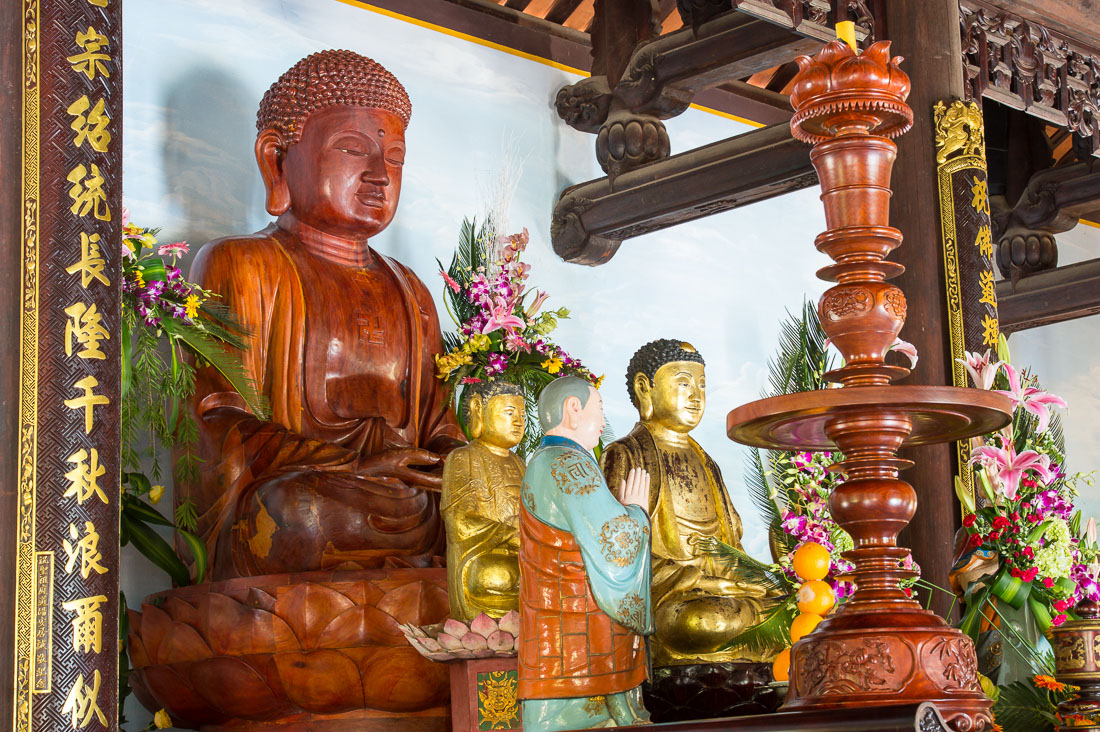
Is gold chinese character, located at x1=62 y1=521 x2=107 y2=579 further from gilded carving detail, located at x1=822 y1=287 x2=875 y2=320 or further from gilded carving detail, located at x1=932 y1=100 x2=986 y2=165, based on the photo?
gilded carving detail, located at x1=932 y1=100 x2=986 y2=165

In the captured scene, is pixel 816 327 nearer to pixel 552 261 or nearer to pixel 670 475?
pixel 552 261

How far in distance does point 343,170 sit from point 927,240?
195cm

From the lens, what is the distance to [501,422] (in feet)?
13.3

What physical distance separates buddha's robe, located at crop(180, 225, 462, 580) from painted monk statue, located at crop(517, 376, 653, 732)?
123cm

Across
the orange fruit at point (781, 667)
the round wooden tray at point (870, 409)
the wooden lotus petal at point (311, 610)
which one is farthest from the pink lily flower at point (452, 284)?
the round wooden tray at point (870, 409)

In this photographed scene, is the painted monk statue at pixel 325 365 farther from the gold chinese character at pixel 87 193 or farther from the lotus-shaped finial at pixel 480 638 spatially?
the gold chinese character at pixel 87 193

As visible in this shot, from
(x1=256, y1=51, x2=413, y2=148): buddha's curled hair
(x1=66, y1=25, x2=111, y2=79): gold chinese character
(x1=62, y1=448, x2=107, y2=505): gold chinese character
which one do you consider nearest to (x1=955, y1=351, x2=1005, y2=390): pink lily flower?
(x1=62, y1=448, x2=107, y2=505): gold chinese character

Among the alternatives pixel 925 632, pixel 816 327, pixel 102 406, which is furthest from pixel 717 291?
pixel 925 632

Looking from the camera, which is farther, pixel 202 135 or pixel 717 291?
pixel 717 291

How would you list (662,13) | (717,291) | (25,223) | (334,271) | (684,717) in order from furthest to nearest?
(717,291) → (662,13) → (334,271) → (684,717) → (25,223)

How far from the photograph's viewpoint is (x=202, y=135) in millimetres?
5426

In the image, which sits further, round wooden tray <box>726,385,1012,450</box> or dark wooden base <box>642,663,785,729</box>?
dark wooden base <box>642,663,785,729</box>

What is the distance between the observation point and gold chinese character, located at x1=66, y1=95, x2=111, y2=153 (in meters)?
3.08

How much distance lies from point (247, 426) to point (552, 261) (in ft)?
6.98
